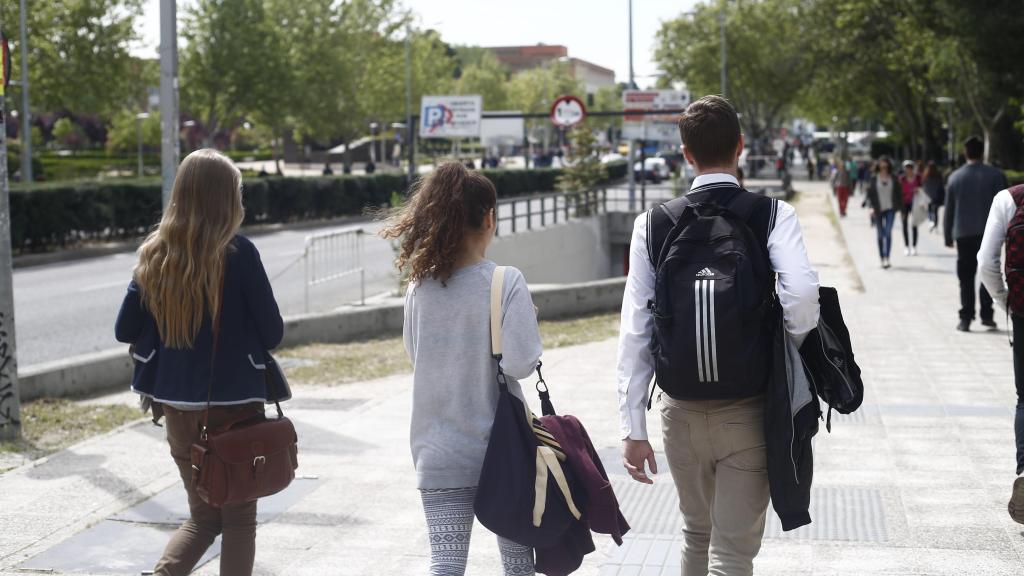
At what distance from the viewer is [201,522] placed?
412 centimetres

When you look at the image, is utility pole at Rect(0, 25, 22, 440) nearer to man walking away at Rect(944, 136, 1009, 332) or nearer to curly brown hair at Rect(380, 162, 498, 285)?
curly brown hair at Rect(380, 162, 498, 285)

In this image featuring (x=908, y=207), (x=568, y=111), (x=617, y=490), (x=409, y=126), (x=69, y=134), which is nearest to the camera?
(x=617, y=490)

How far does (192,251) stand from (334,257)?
12409 mm

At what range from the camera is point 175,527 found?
19.0ft

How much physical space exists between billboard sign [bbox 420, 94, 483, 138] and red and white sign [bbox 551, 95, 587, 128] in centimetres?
1174

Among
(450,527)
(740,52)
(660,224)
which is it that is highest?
(740,52)

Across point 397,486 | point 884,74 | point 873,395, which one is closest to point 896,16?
point 884,74

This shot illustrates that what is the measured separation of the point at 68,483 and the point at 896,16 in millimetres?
44116

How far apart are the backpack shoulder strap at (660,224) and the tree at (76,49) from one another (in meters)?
43.0

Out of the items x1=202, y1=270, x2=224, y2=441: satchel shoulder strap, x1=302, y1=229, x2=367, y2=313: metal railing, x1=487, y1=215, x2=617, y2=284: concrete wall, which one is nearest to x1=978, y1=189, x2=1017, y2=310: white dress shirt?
x1=202, y1=270, x2=224, y2=441: satchel shoulder strap

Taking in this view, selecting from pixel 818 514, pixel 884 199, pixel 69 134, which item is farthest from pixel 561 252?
pixel 69 134

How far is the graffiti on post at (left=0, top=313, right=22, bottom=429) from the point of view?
24.7ft

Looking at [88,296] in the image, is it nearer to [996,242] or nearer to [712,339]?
[996,242]

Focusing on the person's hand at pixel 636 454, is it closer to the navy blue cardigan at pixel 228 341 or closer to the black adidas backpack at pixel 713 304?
the black adidas backpack at pixel 713 304
